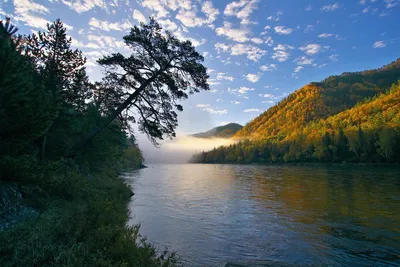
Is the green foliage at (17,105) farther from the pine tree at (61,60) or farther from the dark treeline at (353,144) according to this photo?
the dark treeline at (353,144)

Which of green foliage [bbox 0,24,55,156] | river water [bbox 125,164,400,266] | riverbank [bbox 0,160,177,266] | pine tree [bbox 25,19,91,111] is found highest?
pine tree [bbox 25,19,91,111]

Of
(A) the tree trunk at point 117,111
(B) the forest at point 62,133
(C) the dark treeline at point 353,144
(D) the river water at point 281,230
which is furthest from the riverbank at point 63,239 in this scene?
(C) the dark treeline at point 353,144

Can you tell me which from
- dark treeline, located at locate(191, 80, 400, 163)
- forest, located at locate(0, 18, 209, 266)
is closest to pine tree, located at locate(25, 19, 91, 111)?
forest, located at locate(0, 18, 209, 266)

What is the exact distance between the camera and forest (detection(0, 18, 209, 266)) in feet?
21.4

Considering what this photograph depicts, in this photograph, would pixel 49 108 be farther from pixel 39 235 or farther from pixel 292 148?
pixel 292 148

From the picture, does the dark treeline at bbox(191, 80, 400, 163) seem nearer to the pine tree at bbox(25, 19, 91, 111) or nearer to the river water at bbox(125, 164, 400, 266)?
the river water at bbox(125, 164, 400, 266)

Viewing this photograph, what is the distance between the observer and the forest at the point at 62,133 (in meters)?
6.53

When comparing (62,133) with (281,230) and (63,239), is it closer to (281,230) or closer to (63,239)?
(63,239)

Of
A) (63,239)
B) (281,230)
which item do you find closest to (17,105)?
Answer: (63,239)

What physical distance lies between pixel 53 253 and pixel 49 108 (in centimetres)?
439

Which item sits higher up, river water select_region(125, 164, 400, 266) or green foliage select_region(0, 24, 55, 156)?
green foliage select_region(0, 24, 55, 156)

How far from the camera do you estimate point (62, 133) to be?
57.8 feet

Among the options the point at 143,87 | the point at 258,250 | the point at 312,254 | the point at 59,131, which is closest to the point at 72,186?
the point at 59,131

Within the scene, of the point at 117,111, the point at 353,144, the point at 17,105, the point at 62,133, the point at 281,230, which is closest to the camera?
the point at 17,105
